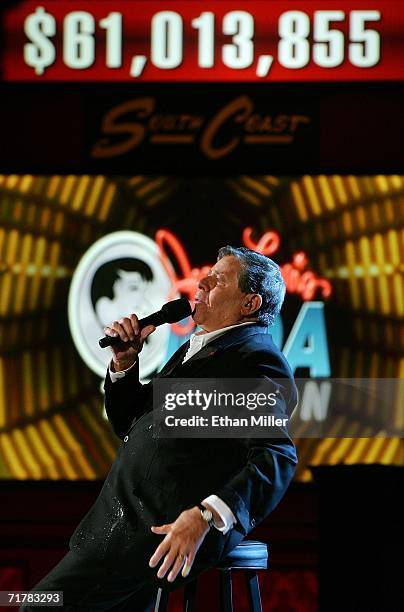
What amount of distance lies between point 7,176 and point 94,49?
840 millimetres

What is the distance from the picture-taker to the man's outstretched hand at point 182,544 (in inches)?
95.7

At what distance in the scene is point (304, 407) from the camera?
5.20 meters

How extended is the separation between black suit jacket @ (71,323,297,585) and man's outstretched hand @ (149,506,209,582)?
7cm

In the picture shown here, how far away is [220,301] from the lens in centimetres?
291

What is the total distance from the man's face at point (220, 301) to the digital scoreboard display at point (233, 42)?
290cm

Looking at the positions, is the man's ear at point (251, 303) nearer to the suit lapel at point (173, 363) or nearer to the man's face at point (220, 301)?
the man's face at point (220, 301)

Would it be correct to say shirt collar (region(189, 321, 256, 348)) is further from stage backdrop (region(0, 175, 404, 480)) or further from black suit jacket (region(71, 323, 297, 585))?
stage backdrop (region(0, 175, 404, 480))

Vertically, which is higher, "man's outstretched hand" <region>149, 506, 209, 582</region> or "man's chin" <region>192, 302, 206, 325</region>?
"man's chin" <region>192, 302, 206, 325</region>

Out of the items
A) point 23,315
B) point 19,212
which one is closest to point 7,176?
point 19,212

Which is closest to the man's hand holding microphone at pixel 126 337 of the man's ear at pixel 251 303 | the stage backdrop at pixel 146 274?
the man's ear at pixel 251 303

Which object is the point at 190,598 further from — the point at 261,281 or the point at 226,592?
the point at 261,281

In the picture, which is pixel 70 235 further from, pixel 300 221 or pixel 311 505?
pixel 311 505

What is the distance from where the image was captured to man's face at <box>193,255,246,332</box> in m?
2.90

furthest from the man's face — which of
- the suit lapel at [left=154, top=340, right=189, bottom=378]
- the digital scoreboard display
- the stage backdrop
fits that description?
the digital scoreboard display
